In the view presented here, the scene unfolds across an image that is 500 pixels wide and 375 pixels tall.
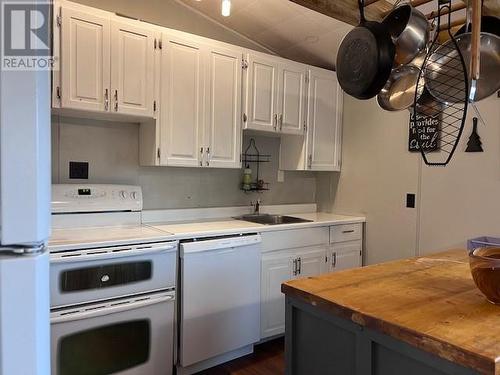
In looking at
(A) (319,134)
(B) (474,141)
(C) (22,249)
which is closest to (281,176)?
(A) (319,134)

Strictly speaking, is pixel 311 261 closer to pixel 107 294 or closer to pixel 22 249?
pixel 107 294

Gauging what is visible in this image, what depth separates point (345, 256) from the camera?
313 centimetres

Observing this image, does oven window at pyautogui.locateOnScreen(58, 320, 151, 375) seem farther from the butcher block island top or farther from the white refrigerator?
the white refrigerator

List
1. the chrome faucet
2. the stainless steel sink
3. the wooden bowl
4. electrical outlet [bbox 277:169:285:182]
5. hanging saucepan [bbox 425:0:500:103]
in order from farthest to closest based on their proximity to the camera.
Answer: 1. electrical outlet [bbox 277:169:285:182]
2. the chrome faucet
3. the stainless steel sink
4. hanging saucepan [bbox 425:0:500:103]
5. the wooden bowl

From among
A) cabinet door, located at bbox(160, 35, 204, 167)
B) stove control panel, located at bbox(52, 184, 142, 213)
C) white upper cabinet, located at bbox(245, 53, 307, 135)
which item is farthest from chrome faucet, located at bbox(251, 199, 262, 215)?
stove control panel, located at bbox(52, 184, 142, 213)

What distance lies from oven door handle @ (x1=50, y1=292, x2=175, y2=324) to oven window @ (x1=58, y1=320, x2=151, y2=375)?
9 centimetres

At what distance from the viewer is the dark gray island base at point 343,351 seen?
0.99 m

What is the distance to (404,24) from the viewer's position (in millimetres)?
1511

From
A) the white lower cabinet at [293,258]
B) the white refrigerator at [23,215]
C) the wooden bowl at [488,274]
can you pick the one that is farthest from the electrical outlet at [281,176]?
the white refrigerator at [23,215]

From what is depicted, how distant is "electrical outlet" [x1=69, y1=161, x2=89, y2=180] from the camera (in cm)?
242

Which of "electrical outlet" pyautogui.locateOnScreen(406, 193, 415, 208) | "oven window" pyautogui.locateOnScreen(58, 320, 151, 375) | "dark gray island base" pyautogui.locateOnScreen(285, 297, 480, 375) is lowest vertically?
"oven window" pyautogui.locateOnScreen(58, 320, 151, 375)

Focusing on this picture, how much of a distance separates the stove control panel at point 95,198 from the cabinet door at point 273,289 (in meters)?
1.03

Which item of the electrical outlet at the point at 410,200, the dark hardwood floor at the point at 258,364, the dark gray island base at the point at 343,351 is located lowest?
the dark hardwood floor at the point at 258,364

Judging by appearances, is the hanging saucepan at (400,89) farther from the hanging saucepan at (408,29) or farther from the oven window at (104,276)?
the oven window at (104,276)
